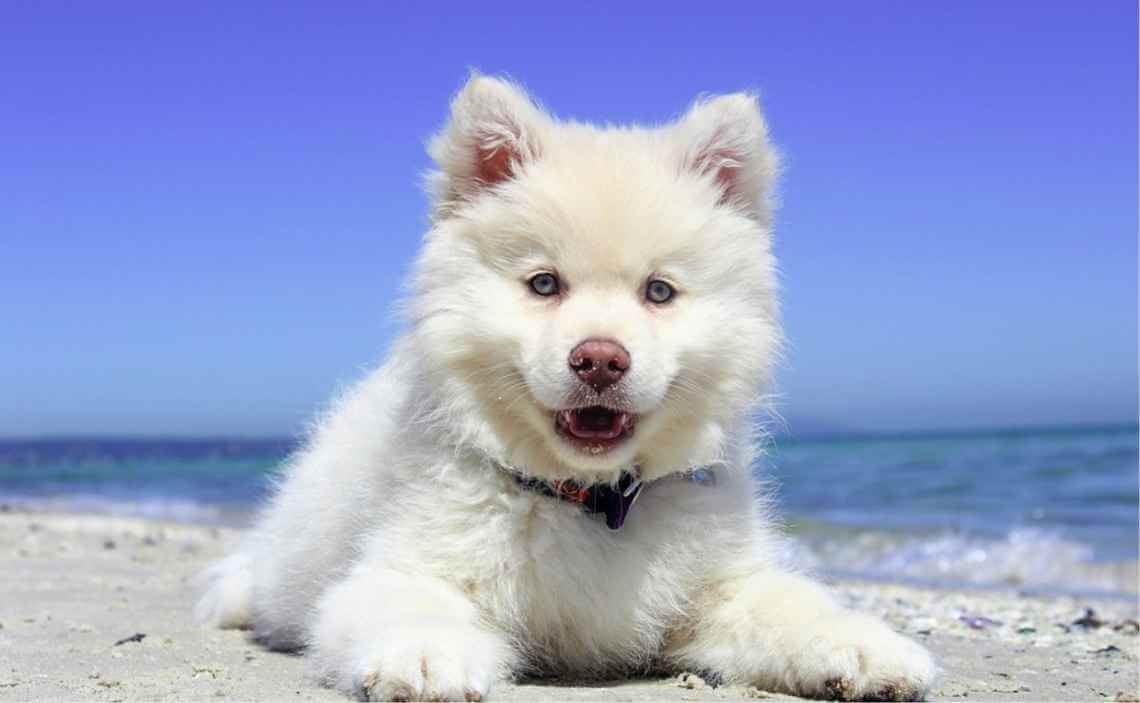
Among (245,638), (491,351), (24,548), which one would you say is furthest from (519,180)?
(24,548)

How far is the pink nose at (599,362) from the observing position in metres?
3.30

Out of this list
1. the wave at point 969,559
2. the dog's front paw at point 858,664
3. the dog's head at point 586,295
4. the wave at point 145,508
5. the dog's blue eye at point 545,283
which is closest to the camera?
the dog's front paw at point 858,664

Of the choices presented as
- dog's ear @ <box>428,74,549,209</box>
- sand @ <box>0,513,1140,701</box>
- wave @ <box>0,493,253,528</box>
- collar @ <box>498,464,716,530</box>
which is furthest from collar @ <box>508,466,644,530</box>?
wave @ <box>0,493,253,528</box>

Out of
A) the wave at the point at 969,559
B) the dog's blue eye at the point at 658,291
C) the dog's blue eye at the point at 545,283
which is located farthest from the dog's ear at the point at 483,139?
the wave at the point at 969,559

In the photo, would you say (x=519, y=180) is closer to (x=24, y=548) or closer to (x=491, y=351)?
(x=491, y=351)

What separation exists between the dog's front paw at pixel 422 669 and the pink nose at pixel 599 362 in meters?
0.80

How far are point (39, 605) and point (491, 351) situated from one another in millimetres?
3687

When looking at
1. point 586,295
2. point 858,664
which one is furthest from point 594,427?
point 858,664

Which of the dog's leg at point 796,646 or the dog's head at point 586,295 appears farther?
the dog's head at point 586,295

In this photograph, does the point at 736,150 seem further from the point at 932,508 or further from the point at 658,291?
the point at 932,508

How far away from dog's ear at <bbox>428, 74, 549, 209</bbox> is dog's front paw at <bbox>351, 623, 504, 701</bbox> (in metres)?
1.55

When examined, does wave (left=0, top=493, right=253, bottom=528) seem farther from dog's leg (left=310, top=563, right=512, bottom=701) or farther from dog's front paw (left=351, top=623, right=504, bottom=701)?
dog's front paw (left=351, top=623, right=504, bottom=701)

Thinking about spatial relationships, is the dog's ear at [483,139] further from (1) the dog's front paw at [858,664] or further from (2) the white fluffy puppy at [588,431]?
(1) the dog's front paw at [858,664]

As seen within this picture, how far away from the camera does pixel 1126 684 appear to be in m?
4.23
